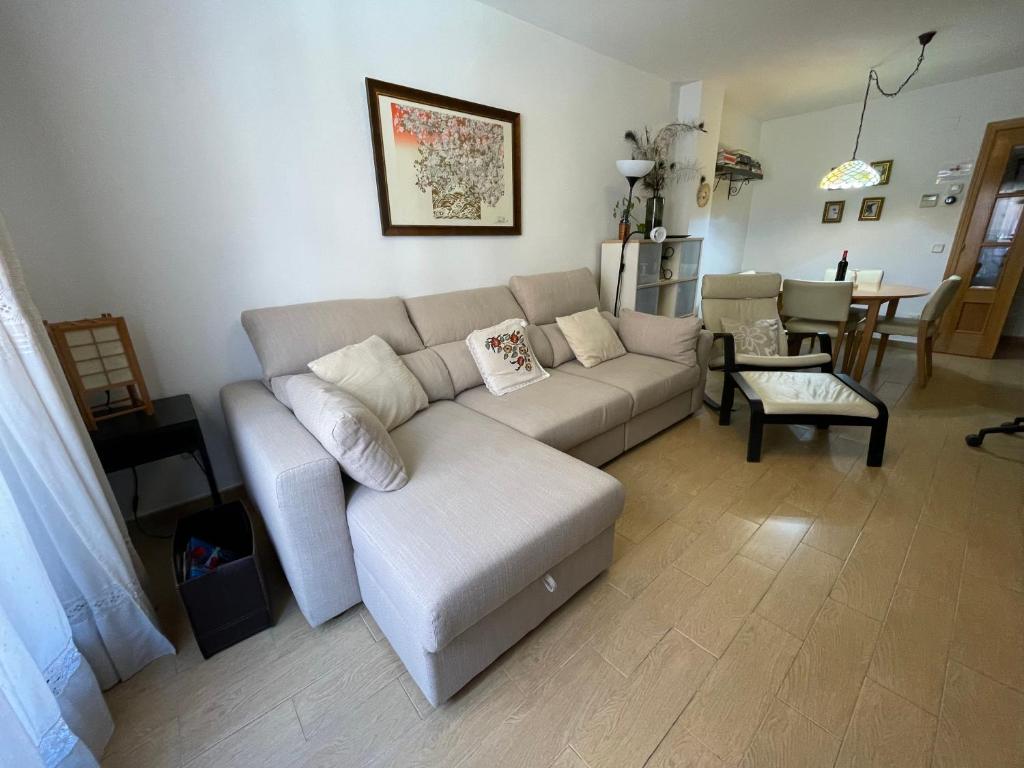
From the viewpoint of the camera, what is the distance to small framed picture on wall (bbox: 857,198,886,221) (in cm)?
438

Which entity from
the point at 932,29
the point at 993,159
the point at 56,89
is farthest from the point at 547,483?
the point at 993,159

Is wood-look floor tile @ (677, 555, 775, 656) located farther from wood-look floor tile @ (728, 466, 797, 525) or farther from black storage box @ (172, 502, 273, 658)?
black storage box @ (172, 502, 273, 658)

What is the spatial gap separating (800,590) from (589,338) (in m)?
1.63

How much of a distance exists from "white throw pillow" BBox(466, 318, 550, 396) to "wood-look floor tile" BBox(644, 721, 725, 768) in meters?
1.47

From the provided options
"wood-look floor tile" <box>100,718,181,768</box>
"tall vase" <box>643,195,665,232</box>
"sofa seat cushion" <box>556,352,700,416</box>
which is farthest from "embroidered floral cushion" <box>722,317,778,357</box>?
"wood-look floor tile" <box>100,718,181,768</box>

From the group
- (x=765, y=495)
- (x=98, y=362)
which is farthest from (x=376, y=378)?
(x=765, y=495)

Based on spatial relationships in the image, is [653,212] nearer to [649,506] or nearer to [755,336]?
[755,336]

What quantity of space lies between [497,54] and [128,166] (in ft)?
6.55

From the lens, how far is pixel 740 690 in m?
1.14

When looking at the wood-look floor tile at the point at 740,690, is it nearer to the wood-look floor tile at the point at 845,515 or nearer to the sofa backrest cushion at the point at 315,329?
the wood-look floor tile at the point at 845,515

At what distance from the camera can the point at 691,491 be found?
202cm

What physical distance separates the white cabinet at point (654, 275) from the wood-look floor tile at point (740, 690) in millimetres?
2488

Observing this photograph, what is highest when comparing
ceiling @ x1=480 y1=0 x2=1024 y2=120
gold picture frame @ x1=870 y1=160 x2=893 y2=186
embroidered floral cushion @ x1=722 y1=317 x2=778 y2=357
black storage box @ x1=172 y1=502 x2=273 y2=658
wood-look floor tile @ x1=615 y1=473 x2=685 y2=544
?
ceiling @ x1=480 y1=0 x2=1024 y2=120

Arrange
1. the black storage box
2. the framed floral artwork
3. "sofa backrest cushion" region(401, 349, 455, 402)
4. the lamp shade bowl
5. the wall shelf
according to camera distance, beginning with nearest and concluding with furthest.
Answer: the black storage box → "sofa backrest cushion" region(401, 349, 455, 402) → the framed floral artwork → the lamp shade bowl → the wall shelf
